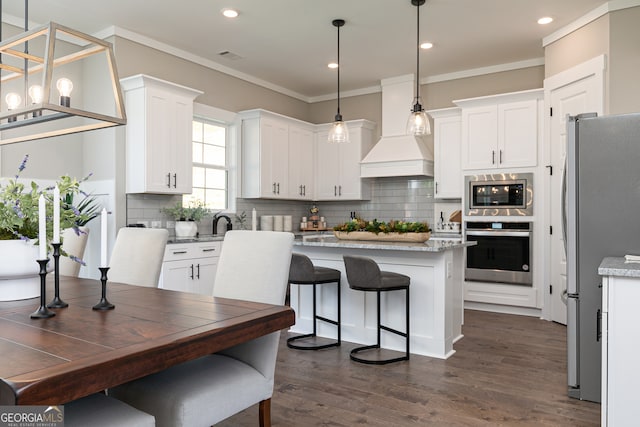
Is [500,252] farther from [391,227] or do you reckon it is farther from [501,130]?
[391,227]

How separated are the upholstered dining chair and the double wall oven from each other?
146 inches

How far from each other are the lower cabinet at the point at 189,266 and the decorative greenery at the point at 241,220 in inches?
40.2

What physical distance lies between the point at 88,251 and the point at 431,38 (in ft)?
13.5

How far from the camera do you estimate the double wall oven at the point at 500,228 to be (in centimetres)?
511

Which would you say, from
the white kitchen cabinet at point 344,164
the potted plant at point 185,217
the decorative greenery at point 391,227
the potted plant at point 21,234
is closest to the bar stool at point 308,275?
the decorative greenery at point 391,227

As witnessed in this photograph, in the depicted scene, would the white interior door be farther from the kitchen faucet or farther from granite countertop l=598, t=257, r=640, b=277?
the kitchen faucet

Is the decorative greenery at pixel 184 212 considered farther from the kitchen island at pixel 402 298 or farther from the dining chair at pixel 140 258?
the dining chair at pixel 140 258

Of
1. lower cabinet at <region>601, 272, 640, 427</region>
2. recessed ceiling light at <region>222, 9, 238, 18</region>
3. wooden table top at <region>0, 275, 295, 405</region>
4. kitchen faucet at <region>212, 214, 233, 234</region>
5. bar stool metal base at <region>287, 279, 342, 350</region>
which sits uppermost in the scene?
recessed ceiling light at <region>222, 9, 238, 18</region>

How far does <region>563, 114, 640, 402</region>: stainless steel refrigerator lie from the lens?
2.65 meters

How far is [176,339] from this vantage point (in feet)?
4.60

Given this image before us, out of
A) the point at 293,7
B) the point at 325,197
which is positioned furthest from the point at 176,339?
the point at 325,197

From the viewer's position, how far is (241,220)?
6023 mm

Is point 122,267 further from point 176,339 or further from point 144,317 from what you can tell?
point 176,339

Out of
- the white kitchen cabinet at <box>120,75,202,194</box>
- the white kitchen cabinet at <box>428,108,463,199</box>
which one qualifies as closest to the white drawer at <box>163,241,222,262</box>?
the white kitchen cabinet at <box>120,75,202,194</box>
